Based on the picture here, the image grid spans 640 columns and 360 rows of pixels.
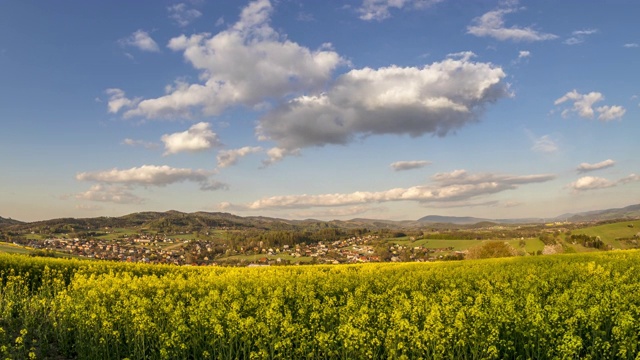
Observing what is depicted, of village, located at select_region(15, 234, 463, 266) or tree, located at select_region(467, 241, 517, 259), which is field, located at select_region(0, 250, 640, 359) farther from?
village, located at select_region(15, 234, 463, 266)

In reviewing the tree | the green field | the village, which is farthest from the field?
the green field

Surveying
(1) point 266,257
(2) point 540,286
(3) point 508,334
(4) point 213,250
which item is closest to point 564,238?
(1) point 266,257

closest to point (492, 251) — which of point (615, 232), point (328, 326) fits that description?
point (328, 326)

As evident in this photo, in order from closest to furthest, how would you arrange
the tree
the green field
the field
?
the field
the tree
the green field

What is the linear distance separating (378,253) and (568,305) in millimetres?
134752

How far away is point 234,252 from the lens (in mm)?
156250

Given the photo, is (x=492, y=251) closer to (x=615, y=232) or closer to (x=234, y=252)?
(x=615, y=232)

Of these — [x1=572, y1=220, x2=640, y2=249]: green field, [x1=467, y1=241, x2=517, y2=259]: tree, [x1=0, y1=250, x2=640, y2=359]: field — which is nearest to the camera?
[x1=0, y1=250, x2=640, y2=359]: field

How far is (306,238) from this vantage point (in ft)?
630

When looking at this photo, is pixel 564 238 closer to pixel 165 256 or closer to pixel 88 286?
pixel 165 256

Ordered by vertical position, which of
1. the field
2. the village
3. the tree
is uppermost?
the field

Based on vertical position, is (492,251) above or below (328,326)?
below

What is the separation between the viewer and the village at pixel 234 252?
4961 inches

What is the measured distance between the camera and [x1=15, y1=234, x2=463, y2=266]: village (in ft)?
413
